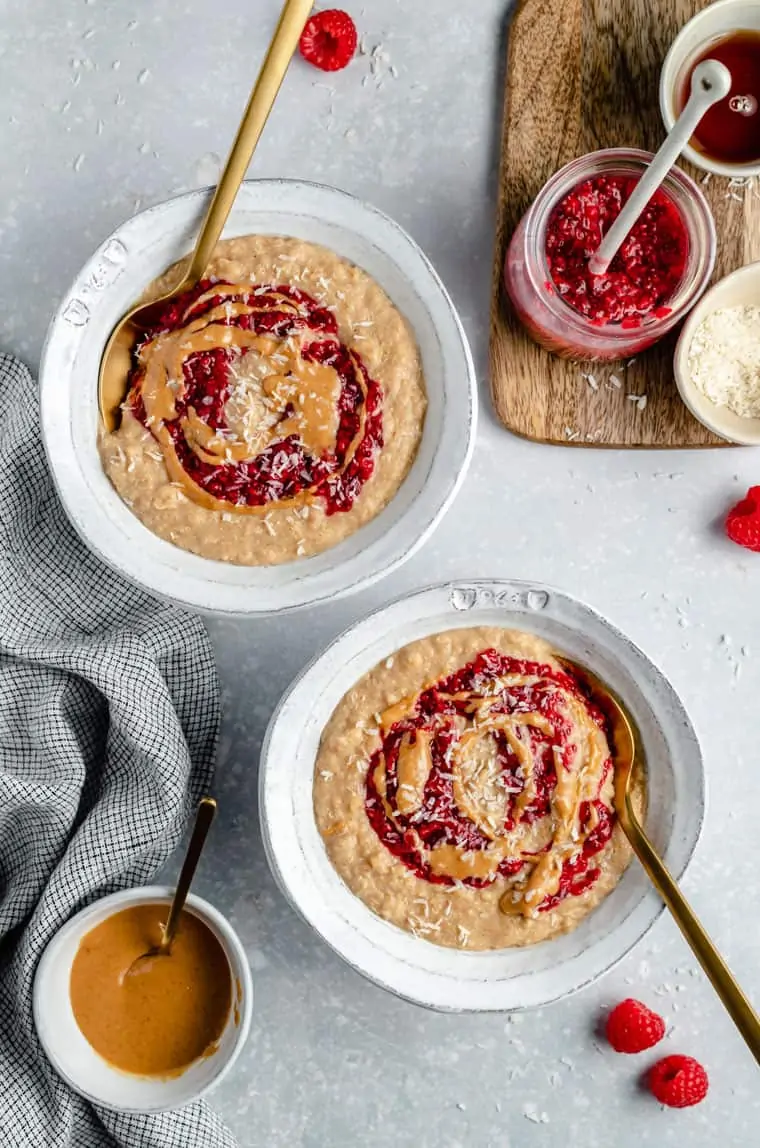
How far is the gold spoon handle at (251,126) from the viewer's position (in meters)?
2.25

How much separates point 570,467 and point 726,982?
1.21 metres

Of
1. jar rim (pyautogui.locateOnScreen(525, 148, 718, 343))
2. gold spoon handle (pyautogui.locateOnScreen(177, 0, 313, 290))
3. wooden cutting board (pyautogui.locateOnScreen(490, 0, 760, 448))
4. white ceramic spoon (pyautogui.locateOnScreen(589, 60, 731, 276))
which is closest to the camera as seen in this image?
white ceramic spoon (pyautogui.locateOnScreen(589, 60, 731, 276))

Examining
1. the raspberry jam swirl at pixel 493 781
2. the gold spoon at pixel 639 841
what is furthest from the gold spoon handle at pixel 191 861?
the gold spoon at pixel 639 841

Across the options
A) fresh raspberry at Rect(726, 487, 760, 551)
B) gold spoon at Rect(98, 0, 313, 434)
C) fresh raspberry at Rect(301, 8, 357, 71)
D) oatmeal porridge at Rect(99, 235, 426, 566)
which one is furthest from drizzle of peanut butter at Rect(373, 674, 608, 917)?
fresh raspberry at Rect(301, 8, 357, 71)

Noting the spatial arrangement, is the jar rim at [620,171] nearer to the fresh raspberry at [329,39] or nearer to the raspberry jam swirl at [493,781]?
the fresh raspberry at [329,39]

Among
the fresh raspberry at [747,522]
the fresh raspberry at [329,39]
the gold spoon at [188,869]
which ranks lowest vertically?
the gold spoon at [188,869]

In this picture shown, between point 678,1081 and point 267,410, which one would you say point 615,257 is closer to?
point 267,410

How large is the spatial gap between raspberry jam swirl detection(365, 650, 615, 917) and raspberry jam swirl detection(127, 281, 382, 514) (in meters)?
0.48

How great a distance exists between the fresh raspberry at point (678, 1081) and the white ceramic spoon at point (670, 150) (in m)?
1.84

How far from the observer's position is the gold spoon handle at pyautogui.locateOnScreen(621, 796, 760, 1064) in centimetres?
224

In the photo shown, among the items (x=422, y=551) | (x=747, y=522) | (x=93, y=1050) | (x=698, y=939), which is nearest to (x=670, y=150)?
(x=747, y=522)

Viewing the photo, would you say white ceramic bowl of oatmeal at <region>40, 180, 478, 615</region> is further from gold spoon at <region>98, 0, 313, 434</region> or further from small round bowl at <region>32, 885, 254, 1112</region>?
small round bowl at <region>32, 885, 254, 1112</region>

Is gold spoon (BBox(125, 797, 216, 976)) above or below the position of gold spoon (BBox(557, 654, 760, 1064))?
below

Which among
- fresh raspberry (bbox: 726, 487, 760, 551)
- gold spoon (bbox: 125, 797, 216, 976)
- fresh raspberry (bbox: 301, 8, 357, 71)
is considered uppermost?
fresh raspberry (bbox: 301, 8, 357, 71)
